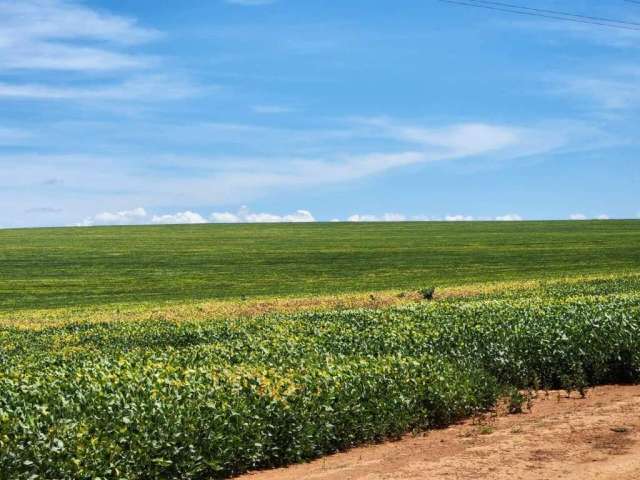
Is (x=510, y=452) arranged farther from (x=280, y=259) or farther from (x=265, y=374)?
(x=280, y=259)

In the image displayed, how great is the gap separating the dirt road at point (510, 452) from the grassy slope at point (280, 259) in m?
40.2

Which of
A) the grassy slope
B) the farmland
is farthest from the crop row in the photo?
the grassy slope

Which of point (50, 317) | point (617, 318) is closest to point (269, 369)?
point (617, 318)

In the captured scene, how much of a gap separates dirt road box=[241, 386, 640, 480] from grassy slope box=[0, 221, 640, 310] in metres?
40.2

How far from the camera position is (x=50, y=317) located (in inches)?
1613

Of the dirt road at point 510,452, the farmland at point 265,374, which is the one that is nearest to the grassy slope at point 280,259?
the farmland at point 265,374

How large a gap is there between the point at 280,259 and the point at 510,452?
7522 centimetres

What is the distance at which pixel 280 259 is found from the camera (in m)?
87.1

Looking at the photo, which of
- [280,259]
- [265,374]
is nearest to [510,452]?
[265,374]

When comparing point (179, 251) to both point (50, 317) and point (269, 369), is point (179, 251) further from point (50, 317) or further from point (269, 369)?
point (269, 369)

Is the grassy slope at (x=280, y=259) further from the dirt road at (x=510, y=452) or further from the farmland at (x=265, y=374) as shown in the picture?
the dirt road at (x=510, y=452)

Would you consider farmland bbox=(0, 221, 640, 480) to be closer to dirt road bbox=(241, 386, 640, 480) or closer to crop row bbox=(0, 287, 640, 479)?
crop row bbox=(0, 287, 640, 479)

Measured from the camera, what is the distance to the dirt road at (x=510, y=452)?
11219 millimetres

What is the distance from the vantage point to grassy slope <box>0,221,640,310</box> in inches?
2404
